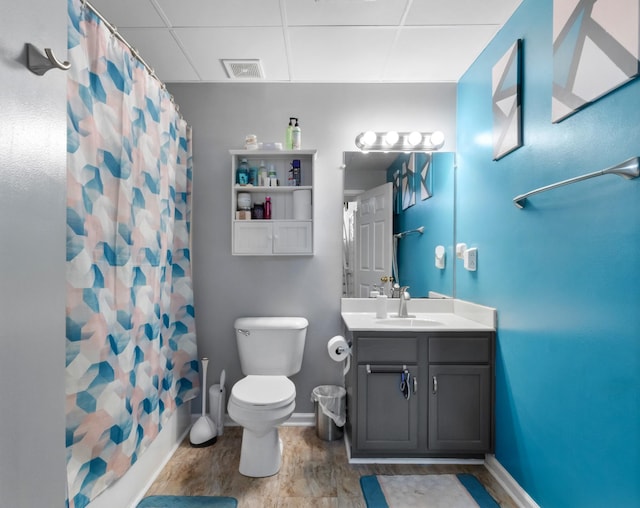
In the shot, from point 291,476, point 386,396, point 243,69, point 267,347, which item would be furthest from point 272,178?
point 291,476

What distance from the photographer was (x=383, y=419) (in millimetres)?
2102

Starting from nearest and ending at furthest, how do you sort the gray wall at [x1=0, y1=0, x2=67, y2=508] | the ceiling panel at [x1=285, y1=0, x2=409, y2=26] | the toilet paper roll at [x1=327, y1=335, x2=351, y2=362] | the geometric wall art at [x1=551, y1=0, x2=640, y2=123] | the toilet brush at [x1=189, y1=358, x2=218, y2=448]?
the gray wall at [x1=0, y1=0, x2=67, y2=508]
the geometric wall art at [x1=551, y1=0, x2=640, y2=123]
the ceiling panel at [x1=285, y1=0, x2=409, y2=26]
the toilet paper roll at [x1=327, y1=335, x2=351, y2=362]
the toilet brush at [x1=189, y1=358, x2=218, y2=448]

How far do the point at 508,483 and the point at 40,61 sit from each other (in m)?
2.44

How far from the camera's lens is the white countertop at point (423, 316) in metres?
2.11

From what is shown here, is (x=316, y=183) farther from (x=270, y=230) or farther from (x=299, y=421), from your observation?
(x=299, y=421)

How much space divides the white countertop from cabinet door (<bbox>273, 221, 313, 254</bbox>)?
0.49 m

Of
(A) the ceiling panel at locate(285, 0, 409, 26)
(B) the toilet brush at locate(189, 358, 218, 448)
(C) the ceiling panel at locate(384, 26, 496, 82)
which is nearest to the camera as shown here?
(A) the ceiling panel at locate(285, 0, 409, 26)

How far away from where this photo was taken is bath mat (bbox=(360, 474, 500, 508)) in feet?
5.89

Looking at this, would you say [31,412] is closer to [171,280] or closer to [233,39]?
[171,280]

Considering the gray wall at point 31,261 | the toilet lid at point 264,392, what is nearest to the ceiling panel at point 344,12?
the gray wall at point 31,261

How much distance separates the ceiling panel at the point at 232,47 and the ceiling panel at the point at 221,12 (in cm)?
6

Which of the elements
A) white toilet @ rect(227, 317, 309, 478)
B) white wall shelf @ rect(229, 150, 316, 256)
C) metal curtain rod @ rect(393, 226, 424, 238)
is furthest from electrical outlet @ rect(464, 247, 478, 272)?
white toilet @ rect(227, 317, 309, 478)

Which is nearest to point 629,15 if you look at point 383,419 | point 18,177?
point 18,177

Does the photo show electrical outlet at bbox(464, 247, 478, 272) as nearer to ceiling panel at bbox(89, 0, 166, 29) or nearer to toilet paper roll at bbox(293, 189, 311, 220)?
toilet paper roll at bbox(293, 189, 311, 220)
